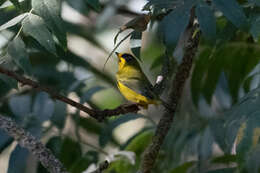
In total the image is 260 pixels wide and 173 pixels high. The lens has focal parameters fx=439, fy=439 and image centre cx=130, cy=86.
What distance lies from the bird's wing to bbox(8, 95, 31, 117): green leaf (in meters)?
0.50

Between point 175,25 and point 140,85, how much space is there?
2.48 ft

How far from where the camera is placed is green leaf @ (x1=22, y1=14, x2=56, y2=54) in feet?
4.71

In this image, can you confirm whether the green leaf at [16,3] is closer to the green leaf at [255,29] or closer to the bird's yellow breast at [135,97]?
the bird's yellow breast at [135,97]


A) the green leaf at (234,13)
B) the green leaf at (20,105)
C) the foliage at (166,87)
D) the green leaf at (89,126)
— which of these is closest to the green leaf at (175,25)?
the foliage at (166,87)

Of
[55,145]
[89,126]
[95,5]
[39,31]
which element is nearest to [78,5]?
[95,5]

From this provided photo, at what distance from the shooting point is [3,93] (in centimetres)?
231

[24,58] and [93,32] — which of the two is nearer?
[24,58]

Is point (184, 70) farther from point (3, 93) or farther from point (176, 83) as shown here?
point (3, 93)

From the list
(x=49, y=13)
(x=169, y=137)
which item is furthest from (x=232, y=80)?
(x=49, y=13)

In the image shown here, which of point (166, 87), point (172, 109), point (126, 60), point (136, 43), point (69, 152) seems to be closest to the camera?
point (136, 43)

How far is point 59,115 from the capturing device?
2.17 m

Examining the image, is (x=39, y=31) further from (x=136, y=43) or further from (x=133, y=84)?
(x=133, y=84)

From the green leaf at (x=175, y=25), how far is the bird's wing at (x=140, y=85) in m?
0.50

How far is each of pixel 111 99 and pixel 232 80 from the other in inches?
48.5
